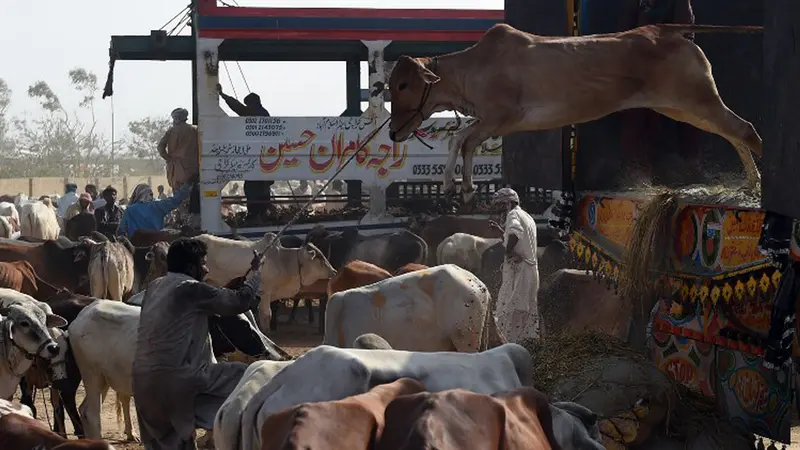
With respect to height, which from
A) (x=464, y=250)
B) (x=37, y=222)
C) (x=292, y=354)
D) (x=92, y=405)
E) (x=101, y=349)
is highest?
(x=37, y=222)

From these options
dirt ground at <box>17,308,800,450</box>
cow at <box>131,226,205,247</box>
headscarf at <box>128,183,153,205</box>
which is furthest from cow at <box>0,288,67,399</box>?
headscarf at <box>128,183,153,205</box>

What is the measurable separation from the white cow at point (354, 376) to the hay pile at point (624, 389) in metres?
1.73

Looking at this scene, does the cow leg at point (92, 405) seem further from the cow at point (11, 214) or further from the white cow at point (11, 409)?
the cow at point (11, 214)

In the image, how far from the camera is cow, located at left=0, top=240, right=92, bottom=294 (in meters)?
16.3

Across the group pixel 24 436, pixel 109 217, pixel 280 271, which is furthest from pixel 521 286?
pixel 109 217

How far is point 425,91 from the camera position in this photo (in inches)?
352

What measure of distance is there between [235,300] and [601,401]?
2.32 m

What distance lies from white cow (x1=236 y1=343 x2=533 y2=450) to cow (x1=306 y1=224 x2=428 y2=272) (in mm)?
12152

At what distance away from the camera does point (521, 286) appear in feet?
34.6

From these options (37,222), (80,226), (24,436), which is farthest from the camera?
(37,222)

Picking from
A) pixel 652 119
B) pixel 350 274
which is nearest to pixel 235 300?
pixel 652 119

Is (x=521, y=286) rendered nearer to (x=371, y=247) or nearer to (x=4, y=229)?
(x=371, y=247)

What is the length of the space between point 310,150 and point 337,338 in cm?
1138

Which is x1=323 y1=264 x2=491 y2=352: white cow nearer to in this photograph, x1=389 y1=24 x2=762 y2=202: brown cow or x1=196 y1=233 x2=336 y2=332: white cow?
x1=389 y1=24 x2=762 y2=202: brown cow
